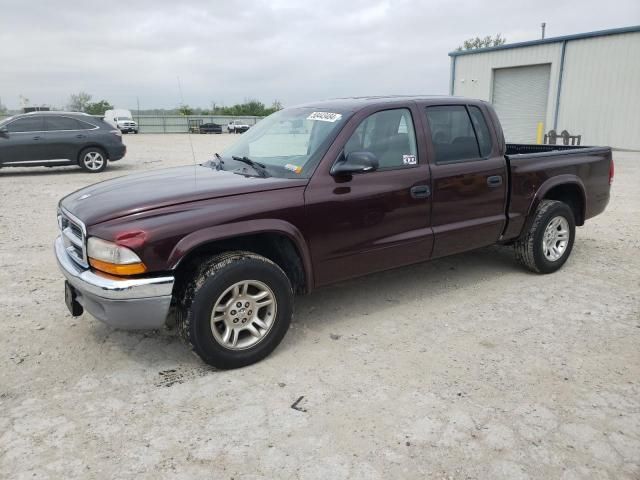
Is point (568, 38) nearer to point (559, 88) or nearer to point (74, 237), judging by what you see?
point (559, 88)

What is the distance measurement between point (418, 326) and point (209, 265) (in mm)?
1766

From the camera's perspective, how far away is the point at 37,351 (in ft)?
12.0

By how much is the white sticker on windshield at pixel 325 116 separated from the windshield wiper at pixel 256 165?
59 cm

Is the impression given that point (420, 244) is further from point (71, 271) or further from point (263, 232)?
point (71, 271)

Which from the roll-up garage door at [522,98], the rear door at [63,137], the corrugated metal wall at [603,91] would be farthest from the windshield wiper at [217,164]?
the roll-up garage door at [522,98]

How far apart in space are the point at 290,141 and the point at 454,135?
4.81 ft

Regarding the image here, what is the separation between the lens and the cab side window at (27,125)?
42.0 ft

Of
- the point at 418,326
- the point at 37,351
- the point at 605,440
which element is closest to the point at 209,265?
the point at 37,351

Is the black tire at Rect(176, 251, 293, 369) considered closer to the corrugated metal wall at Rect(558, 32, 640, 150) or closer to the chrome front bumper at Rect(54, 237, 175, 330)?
the chrome front bumper at Rect(54, 237, 175, 330)

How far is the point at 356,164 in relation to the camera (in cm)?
360

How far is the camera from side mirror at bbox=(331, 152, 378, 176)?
3.58 metres


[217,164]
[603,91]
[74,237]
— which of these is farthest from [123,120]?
[74,237]

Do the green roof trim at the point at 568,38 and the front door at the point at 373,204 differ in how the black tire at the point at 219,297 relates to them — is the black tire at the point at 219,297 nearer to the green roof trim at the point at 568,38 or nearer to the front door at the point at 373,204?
the front door at the point at 373,204

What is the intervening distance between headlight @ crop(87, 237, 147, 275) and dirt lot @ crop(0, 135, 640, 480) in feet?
2.51
